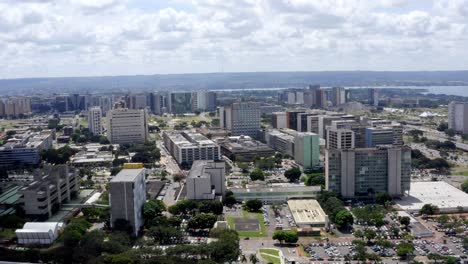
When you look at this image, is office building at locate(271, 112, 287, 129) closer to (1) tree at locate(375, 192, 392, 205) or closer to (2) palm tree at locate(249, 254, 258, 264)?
(1) tree at locate(375, 192, 392, 205)

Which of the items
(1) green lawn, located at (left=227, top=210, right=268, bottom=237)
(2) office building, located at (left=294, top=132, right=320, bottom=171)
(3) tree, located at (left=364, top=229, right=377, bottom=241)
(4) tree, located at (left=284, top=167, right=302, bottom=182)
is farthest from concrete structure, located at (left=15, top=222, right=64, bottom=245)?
(2) office building, located at (left=294, top=132, right=320, bottom=171)

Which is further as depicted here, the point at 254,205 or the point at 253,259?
the point at 254,205

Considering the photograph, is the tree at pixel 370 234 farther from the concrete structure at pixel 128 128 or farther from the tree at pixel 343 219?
the concrete structure at pixel 128 128

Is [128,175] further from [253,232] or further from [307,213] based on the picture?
[307,213]

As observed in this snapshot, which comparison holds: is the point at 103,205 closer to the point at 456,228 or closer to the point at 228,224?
the point at 228,224

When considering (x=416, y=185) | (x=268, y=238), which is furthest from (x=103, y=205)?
(x=416, y=185)

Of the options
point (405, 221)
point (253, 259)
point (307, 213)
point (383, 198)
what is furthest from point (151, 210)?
point (383, 198)
